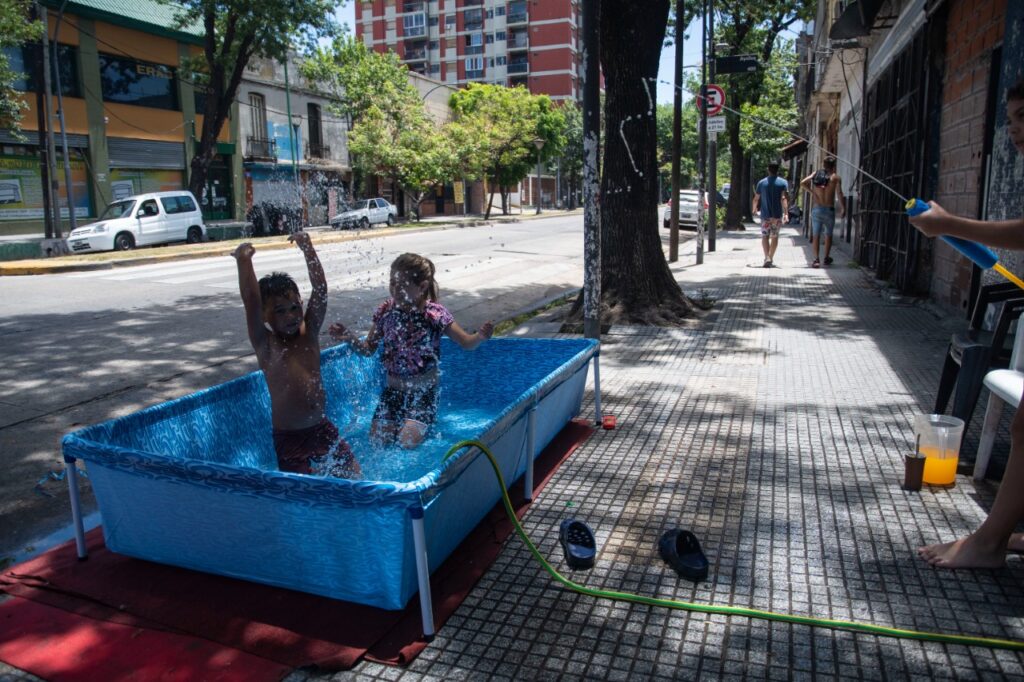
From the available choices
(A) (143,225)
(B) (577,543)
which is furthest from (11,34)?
(B) (577,543)

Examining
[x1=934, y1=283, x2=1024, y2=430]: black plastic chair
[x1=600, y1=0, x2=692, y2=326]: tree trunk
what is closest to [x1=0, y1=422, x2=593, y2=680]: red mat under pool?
[x1=934, y1=283, x2=1024, y2=430]: black plastic chair

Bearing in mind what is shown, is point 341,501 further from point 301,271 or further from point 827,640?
point 301,271

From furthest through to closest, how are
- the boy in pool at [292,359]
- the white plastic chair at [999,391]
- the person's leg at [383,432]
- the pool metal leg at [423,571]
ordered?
the person's leg at [383,432]
the boy in pool at [292,359]
the white plastic chair at [999,391]
the pool metal leg at [423,571]

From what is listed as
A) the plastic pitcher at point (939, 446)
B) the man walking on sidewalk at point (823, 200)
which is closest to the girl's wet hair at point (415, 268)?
the plastic pitcher at point (939, 446)

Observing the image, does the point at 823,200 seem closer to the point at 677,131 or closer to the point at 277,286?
the point at 677,131

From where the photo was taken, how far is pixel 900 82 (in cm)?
1127

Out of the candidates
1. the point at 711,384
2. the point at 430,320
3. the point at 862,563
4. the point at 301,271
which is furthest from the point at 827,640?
the point at 301,271

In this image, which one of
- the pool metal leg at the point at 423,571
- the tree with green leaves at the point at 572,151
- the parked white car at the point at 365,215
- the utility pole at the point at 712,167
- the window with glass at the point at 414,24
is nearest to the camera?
the pool metal leg at the point at 423,571

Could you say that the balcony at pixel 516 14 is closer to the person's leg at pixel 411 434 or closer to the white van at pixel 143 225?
the white van at pixel 143 225

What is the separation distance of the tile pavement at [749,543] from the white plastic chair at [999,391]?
0.46 feet

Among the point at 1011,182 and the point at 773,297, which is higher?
the point at 1011,182

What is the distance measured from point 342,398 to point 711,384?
2.84 meters

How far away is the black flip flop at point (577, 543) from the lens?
3012 mm

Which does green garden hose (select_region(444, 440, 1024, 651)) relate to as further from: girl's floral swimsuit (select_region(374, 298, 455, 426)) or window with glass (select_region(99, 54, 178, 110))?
window with glass (select_region(99, 54, 178, 110))
